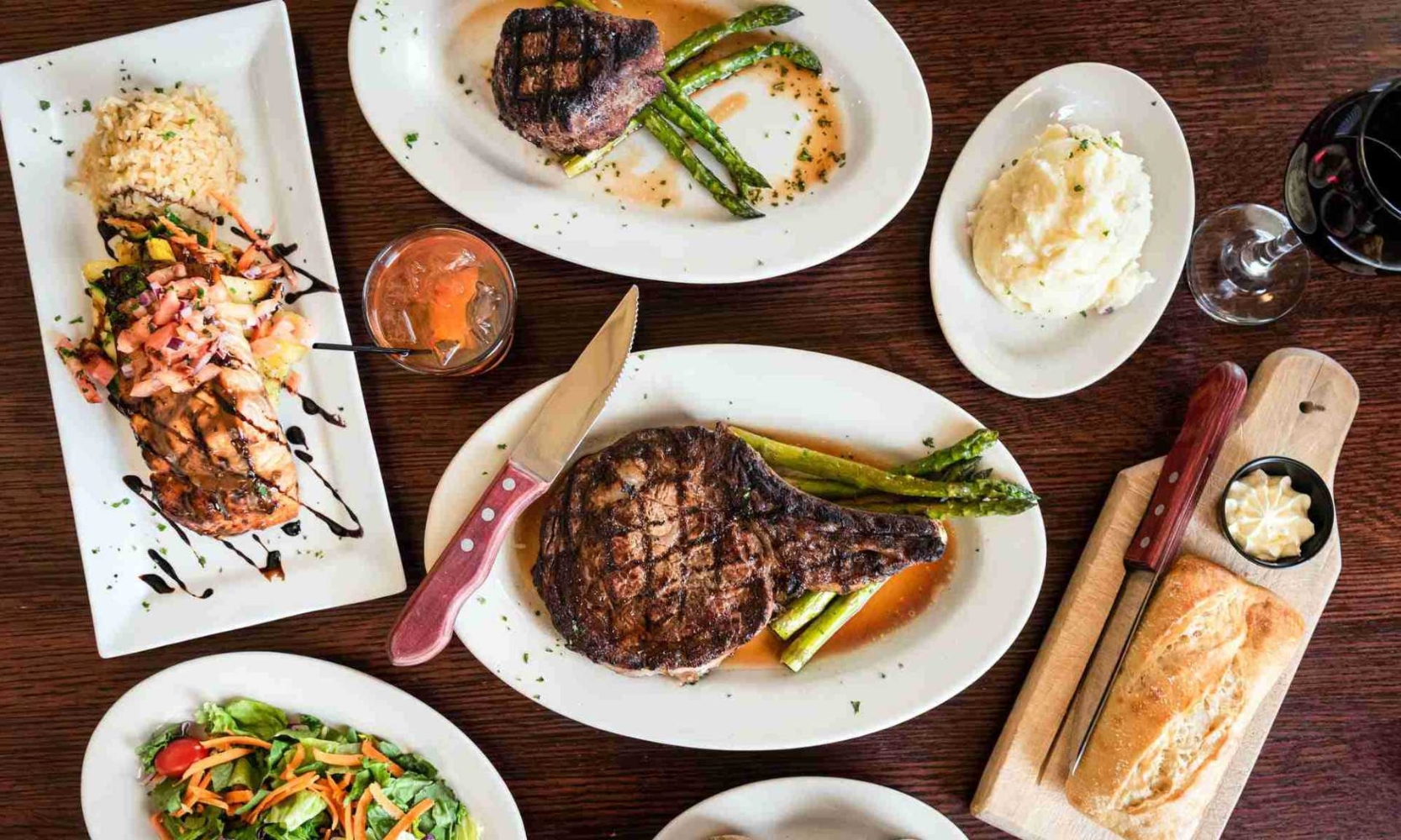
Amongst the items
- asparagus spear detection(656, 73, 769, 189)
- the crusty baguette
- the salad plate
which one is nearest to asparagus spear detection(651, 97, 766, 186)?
asparagus spear detection(656, 73, 769, 189)

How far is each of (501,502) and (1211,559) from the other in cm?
309

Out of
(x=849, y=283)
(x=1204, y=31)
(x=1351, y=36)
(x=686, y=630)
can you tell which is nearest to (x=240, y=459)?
(x=686, y=630)

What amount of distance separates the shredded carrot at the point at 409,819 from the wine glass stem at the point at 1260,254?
14.1 feet

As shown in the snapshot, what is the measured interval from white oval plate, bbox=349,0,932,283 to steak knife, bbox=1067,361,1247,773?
5.19 ft

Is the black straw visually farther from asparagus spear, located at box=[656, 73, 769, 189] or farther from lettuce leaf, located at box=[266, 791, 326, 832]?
lettuce leaf, located at box=[266, 791, 326, 832]

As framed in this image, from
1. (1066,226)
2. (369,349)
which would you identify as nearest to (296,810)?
(369,349)

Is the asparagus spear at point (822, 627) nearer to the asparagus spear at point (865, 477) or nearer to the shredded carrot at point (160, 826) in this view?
the asparagus spear at point (865, 477)

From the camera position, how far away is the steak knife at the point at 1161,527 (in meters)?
3.62

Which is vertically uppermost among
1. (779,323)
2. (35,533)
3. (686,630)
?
(35,533)

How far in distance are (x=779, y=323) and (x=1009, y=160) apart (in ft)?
3.98

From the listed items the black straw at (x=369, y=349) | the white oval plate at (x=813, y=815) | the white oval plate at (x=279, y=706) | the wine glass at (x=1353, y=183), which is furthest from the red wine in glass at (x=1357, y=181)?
the white oval plate at (x=279, y=706)

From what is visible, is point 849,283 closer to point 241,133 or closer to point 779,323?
point 779,323

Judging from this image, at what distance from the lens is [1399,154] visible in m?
2.90

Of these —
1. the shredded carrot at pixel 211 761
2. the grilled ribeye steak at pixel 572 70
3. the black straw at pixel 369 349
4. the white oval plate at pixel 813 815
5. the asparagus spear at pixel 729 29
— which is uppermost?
the grilled ribeye steak at pixel 572 70
